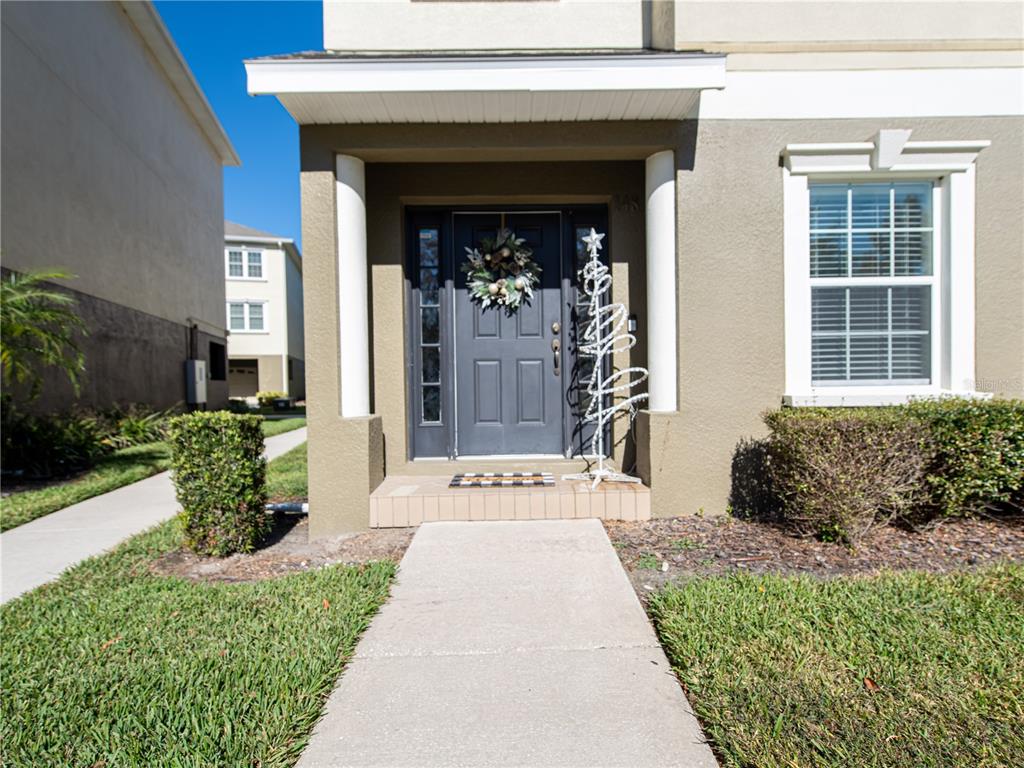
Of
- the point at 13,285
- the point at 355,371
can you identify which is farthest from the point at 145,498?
the point at 355,371

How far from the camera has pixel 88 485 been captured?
21.7ft

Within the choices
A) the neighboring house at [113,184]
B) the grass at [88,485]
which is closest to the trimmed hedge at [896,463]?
the grass at [88,485]

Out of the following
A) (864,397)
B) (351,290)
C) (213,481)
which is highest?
(351,290)

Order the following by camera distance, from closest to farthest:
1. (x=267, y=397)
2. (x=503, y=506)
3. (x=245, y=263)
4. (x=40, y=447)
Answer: (x=503, y=506)
(x=40, y=447)
(x=267, y=397)
(x=245, y=263)

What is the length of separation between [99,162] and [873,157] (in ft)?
40.6

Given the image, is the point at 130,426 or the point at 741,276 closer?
the point at 741,276

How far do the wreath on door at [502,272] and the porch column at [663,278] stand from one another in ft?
3.93

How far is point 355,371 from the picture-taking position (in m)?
4.38

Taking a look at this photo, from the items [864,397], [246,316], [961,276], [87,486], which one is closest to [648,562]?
[864,397]

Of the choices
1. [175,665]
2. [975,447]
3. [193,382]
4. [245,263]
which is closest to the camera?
[175,665]

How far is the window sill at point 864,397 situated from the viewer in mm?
4297

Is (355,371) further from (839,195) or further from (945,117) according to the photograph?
(945,117)

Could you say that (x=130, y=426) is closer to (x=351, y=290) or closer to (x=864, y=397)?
(x=351, y=290)

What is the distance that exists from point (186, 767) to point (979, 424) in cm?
468
